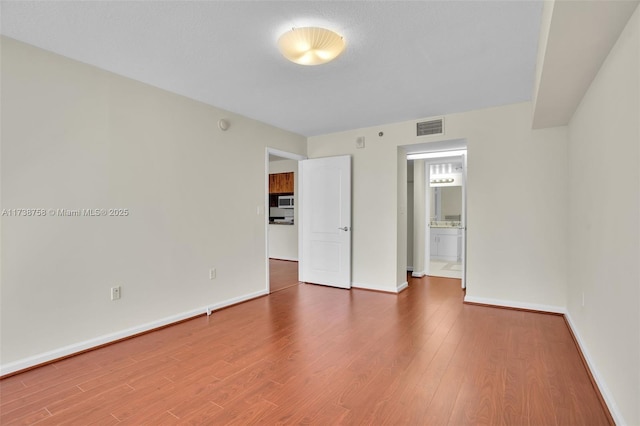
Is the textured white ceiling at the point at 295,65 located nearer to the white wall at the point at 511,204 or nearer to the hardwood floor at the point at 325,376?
the white wall at the point at 511,204

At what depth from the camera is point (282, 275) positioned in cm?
603

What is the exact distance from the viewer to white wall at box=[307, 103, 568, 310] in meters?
3.65

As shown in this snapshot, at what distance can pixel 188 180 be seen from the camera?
3.62 m

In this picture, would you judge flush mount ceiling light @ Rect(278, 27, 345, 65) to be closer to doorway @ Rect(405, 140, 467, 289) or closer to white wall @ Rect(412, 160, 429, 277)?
doorway @ Rect(405, 140, 467, 289)

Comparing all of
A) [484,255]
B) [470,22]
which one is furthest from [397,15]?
[484,255]

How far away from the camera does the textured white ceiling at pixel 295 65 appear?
6.68ft

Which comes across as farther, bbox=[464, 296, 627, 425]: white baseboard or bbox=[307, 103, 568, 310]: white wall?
bbox=[307, 103, 568, 310]: white wall

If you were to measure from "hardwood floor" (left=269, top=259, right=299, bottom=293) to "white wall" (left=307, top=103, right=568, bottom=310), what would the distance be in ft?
5.78

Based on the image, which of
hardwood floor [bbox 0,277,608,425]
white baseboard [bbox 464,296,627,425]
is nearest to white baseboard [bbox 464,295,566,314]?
white baseboard [bbox 464,296,627,425]

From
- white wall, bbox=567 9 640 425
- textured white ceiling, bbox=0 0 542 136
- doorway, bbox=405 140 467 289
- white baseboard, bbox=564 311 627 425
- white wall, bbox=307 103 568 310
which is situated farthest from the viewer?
doorway, bbox=405 140 467 289

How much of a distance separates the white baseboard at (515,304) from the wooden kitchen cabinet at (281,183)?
481 cm

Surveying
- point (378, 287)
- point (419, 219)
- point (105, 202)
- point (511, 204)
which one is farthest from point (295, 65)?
point (419, 219)

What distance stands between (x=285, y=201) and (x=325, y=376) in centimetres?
581

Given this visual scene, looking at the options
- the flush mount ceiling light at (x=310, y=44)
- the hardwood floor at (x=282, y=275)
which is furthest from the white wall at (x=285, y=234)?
the flush mount ceiling light at (x=310, y=44)
